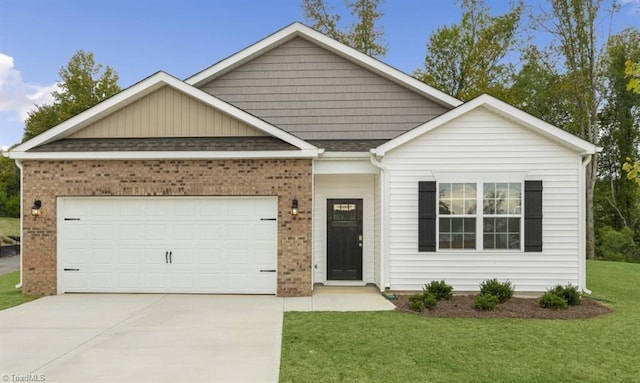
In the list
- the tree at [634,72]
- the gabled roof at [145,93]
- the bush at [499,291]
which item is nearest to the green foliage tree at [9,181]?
the gabled roof at [145,93]

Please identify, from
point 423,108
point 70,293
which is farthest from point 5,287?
point 423,108

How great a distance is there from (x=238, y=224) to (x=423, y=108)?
5.90m

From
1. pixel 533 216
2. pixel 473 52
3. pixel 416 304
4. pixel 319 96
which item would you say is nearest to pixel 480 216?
pixel 533 216

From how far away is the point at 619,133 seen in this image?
2531 centimetres

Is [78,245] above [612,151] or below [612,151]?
below

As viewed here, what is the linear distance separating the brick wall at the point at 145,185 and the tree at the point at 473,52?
574 inches

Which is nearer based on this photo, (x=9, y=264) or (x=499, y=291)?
(x=499, y=291)

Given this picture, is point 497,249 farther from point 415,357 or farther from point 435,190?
point 415,357

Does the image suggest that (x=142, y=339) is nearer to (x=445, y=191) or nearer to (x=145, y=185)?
(x=145, y=185)

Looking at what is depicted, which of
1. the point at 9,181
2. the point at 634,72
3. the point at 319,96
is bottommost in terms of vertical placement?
the point at 9,181

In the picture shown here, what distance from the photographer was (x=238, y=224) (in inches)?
357

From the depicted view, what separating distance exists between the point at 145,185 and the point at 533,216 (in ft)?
27.6

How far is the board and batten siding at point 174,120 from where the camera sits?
9.26m

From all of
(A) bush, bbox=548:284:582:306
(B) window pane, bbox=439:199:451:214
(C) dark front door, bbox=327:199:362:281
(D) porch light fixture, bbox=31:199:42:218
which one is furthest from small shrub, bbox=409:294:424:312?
(D) porch light fixture, bbox=31:199:42:218
